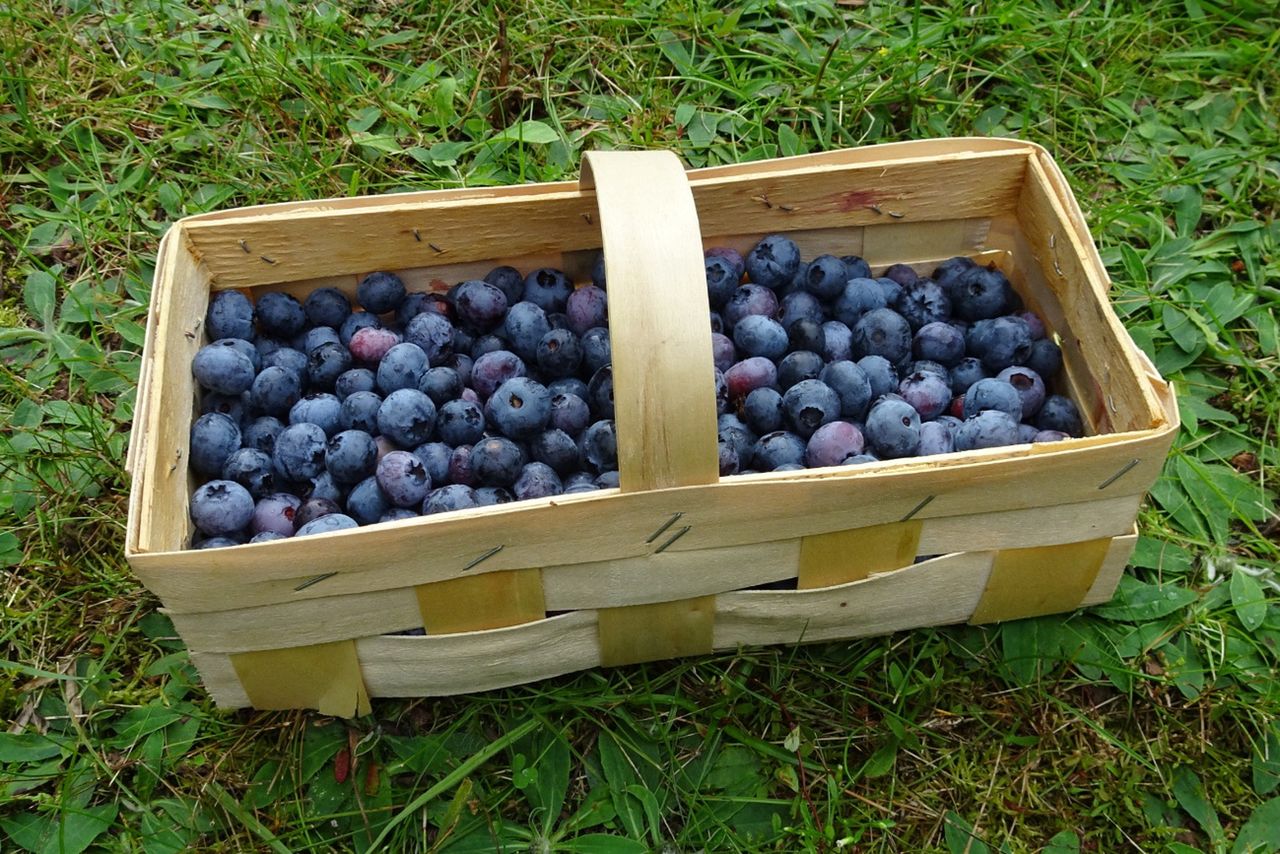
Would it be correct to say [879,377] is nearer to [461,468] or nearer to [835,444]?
[835,444]

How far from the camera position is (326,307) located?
7.36 ft

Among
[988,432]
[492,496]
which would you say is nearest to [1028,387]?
[988,432]

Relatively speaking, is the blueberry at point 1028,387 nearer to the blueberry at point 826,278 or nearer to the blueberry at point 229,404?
the blueberry at point 826,278

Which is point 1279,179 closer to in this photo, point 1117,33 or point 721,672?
point 1117,33

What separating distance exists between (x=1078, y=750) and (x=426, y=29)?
252 cm

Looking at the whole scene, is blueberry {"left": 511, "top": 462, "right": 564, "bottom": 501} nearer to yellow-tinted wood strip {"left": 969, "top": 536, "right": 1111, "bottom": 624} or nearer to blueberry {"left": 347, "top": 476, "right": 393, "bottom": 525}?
blueberry {"left": 347, "top": 476, "right": 393, "bottom": 525}

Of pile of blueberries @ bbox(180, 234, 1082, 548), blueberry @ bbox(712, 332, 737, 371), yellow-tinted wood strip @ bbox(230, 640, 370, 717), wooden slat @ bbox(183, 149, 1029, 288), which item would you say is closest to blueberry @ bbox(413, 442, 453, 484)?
pile of blueberries @ bbox(180, 234, 1082, 548)

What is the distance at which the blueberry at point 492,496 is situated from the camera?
196 centimetres

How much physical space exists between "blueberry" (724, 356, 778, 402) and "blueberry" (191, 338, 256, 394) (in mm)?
915

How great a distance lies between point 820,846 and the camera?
191cm

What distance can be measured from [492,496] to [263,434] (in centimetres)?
47

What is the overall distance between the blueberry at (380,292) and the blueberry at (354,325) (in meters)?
0.02

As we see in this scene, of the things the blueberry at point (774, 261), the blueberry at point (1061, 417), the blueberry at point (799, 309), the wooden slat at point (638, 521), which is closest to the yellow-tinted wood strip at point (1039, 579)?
the wooden slat at point (638, 521)

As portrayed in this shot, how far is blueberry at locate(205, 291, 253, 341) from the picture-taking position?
2.16m
